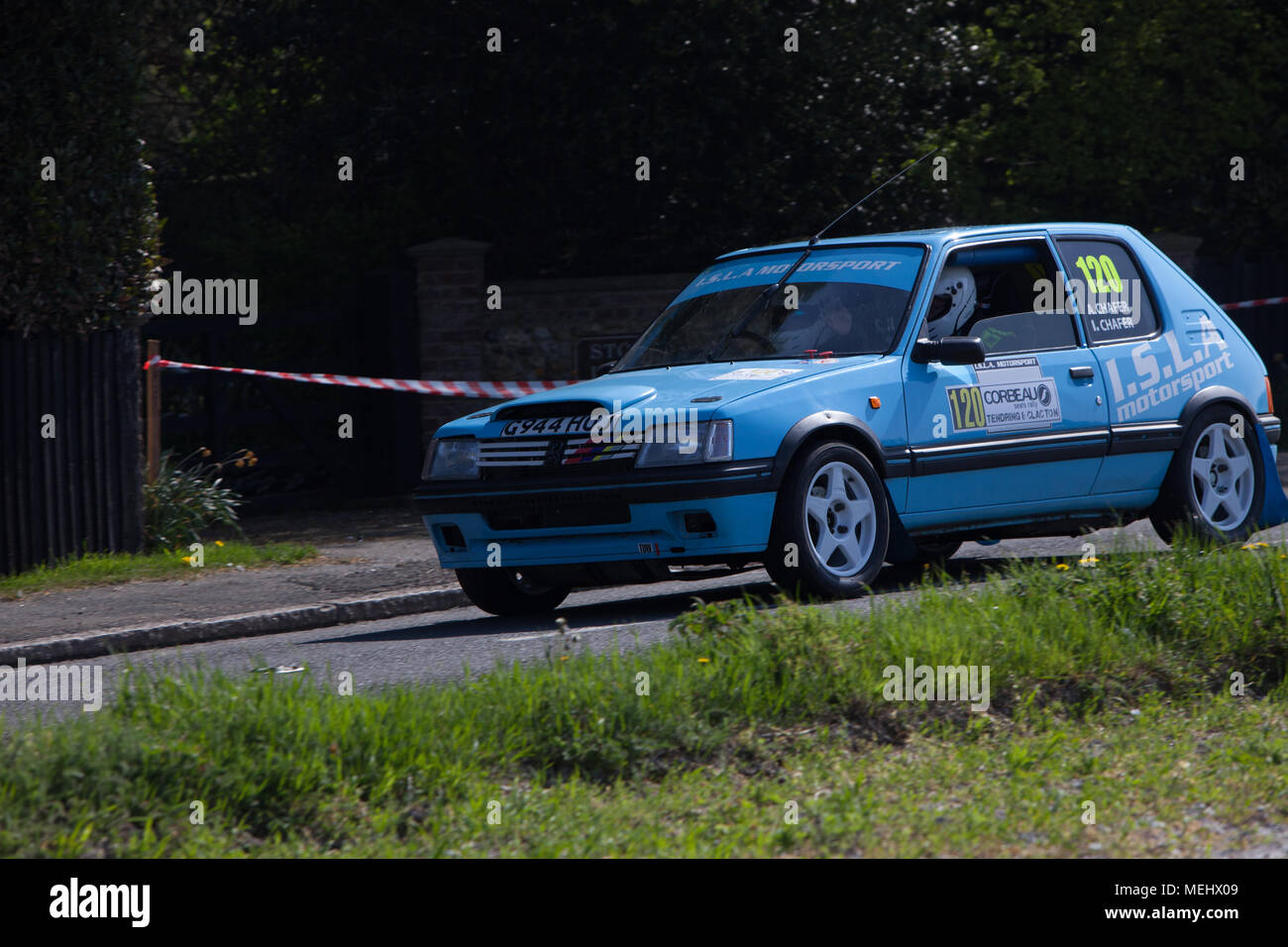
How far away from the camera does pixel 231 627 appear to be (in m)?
9.27

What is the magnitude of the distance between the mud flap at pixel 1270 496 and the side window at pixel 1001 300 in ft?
4.65

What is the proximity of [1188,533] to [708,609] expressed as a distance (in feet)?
12.3

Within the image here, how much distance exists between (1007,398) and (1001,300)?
0.63 meters

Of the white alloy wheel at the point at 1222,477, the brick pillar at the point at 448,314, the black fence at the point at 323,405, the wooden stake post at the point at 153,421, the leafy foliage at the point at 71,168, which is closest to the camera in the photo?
the white alloy wheel at the point at 1222,477

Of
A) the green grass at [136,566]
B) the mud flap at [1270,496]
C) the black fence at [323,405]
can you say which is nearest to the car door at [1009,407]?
the mud flap at [1270,496]

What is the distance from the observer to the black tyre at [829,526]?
7883 mm

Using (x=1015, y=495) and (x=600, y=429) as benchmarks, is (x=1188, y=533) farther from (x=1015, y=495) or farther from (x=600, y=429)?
(x=600, y=429)

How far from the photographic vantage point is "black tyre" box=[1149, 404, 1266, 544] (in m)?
9.52

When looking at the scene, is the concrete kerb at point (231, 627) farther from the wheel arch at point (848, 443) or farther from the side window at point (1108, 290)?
the side window at point (1108, 290)

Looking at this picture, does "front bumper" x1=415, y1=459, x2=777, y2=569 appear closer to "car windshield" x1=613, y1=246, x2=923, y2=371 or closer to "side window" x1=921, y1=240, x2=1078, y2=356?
"car windshield" x1=613, y1=246, x2=923, y2=371

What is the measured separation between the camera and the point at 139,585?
10.4m

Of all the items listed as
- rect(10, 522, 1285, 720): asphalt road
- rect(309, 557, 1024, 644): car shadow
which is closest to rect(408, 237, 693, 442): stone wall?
rect(10, 522, 1285, 720): asphalt road
